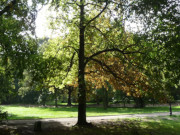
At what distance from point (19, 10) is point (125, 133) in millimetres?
10814

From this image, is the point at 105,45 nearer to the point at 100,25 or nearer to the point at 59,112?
the point at 100,25

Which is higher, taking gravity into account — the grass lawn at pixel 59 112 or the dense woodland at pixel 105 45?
the dense woodland at pixel 105 45

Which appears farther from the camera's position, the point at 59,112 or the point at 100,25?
the point at 59,112

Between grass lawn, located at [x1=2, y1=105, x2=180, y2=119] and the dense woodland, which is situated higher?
the dense woodland

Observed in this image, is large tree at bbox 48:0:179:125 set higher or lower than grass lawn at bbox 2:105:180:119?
higher

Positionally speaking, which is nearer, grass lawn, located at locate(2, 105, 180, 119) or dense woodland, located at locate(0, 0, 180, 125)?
dense woodland, located at locate(0, 0, 180, 125)

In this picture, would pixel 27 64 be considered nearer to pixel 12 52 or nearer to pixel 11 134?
pixel 12 52

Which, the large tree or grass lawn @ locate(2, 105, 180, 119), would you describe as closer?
the large tree

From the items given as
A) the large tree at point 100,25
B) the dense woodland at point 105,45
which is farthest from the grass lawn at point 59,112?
the large tree at point 100,25

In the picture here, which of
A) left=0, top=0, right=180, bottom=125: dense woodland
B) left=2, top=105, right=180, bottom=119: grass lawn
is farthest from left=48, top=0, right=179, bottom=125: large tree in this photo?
left=2, top=105, right=180, bottom=119: grass lawn

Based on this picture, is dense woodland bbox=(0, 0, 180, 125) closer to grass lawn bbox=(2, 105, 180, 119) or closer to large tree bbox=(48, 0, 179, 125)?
large tree bbox=(48, 0, 179, 125)

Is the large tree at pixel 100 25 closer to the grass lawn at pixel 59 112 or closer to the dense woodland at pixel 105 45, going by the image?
the dense woodland at pixel 105 45

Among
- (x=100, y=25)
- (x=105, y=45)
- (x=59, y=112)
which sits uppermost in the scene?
(x=100, y=25)

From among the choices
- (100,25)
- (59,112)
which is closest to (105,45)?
(100,25)
